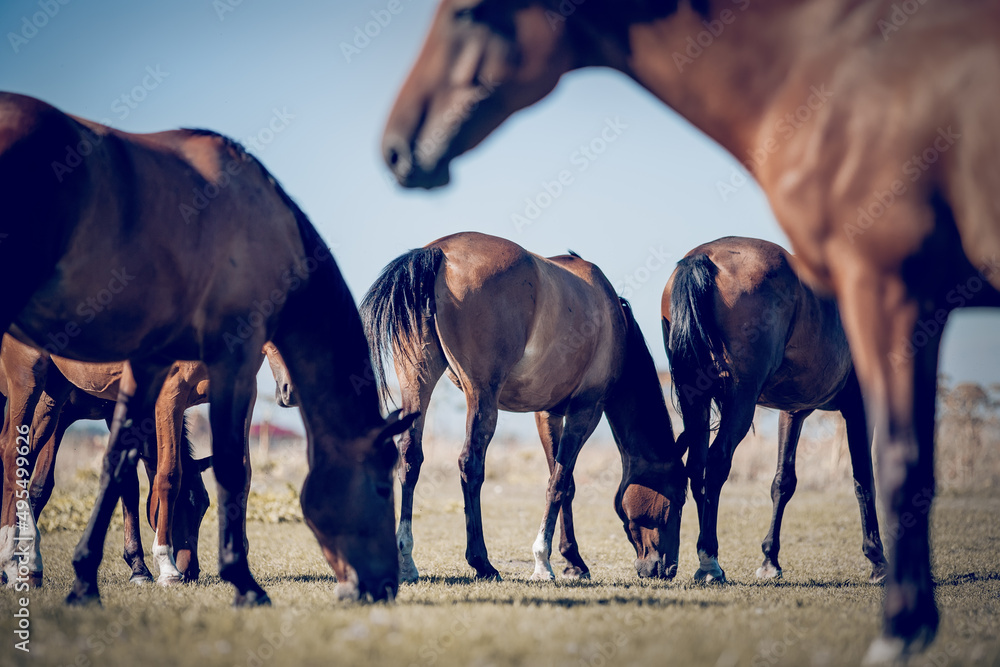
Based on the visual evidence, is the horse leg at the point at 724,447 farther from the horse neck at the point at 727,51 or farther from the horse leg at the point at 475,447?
the horse neck at the point at 727,51

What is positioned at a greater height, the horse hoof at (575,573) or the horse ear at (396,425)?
the horse ear at (396,425)

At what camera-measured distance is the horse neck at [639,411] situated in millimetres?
8242

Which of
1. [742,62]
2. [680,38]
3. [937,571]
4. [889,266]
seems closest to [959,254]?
[889,266]

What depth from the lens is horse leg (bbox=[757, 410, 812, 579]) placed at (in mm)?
7590

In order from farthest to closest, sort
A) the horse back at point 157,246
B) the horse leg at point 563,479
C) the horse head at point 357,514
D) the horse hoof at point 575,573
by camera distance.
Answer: the horse hoof at point 575,573, the horse leg at point 563,479, the horse head at point 357,514, the horse back at point 157,246

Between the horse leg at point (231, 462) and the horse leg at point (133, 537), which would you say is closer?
the horse leg at point (231, 462)

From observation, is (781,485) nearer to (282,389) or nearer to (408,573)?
(408,573)

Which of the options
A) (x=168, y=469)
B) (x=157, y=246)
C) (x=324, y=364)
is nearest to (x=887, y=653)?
(x=324, y=364)

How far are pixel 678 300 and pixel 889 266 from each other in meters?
4.43

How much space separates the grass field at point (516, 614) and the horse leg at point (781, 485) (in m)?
0.22

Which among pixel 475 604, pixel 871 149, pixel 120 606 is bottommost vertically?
pixel 475 604

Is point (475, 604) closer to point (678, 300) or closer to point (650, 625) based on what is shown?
point (650, 625)

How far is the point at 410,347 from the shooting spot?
22.9 feet

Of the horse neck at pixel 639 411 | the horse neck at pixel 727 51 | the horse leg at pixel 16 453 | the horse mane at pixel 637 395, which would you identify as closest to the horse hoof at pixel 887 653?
the horse neck at pixel 727 51
